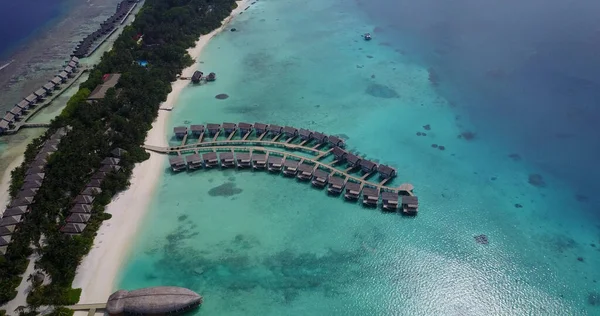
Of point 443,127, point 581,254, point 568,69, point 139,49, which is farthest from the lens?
point 139,49

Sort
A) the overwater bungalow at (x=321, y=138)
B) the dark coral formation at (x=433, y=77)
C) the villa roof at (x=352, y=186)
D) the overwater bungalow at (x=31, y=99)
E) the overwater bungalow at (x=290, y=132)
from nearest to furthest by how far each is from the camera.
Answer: the villa roof at (x=352, y=186)
the overwater bungalow at (x=321, y=138)
the overwater bungalow at (x=290, y=132)
the overwater bungalow at (x=31, y=99)
the dark coral formation at (x=433, y=77)

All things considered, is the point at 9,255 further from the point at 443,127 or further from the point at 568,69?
the point at 568,69

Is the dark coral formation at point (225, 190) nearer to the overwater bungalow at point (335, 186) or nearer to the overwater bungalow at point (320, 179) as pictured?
the overwater bungalow at point (320, 179)

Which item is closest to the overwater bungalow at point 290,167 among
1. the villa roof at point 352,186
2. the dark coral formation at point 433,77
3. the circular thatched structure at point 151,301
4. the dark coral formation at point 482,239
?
the villa roof at point 352,186

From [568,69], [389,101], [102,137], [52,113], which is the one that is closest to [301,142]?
[389,101]

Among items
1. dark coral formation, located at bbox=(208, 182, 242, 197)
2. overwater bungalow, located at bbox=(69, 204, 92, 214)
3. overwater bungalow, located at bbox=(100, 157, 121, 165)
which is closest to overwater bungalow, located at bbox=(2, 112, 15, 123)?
overwater bungalow, located at bbox=(100, 157, 121, 165)

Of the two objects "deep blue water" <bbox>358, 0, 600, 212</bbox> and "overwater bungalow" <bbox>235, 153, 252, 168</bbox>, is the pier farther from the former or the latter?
"deep blue water" <bbox>358, 0, 600, 212</bbox>

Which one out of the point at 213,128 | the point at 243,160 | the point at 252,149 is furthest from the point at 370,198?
the point at 213,128

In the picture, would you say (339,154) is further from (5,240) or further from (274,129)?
(5,240)
